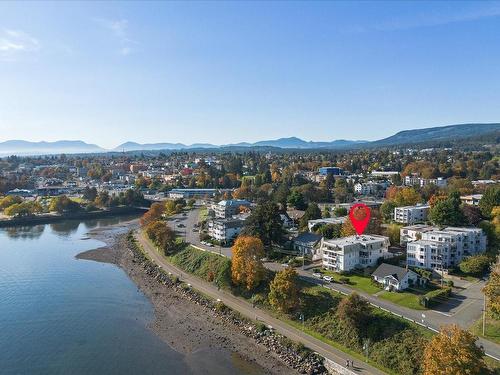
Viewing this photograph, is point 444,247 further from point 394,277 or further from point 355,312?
point 355,312

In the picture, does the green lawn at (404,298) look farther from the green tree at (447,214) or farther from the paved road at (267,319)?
the green tree at (447,214)

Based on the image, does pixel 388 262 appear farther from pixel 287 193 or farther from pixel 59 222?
pixel 59 222

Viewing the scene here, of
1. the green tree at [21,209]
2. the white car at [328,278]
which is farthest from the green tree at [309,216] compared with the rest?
the green tree at [21,209]

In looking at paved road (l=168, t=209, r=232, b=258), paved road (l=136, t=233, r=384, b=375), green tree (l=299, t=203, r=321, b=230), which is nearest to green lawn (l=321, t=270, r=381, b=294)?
paved road (l=136, t=233, r=384, b=375)

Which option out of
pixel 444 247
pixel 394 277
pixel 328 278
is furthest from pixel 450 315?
pixel 444 247

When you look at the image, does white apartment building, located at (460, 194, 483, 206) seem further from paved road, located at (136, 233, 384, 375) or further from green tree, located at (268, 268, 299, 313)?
paved road, located at (136, 233, 384, 375)

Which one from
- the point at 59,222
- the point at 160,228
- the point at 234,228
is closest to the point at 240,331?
the point at 234,228
